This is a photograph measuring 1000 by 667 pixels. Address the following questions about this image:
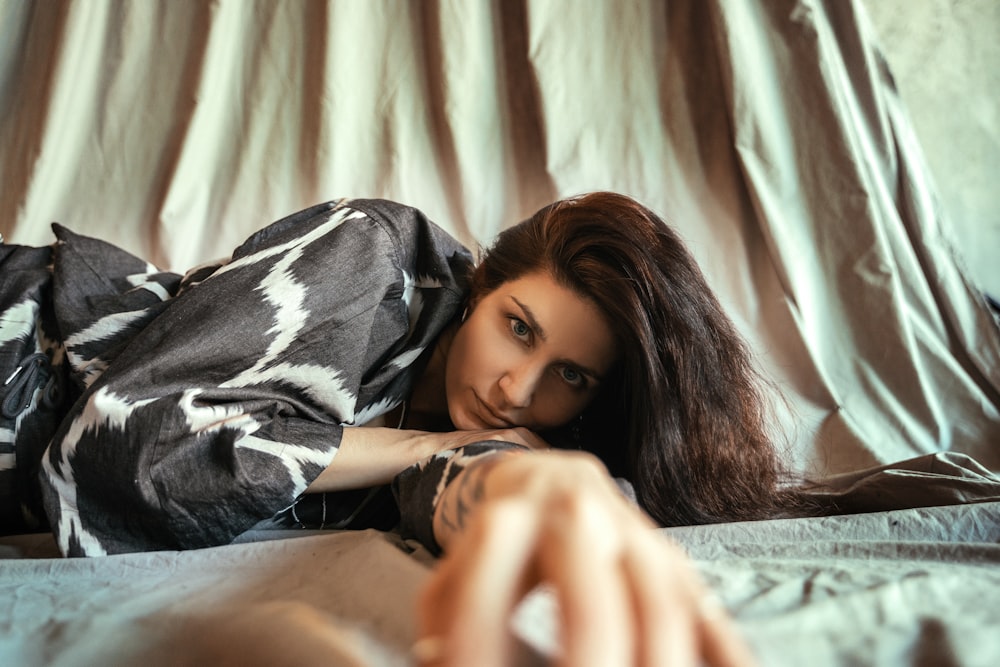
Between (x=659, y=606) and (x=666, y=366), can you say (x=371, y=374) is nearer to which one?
(x=666, y=366)

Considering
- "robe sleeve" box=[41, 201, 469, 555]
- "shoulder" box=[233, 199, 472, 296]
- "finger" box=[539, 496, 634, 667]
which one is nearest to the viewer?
"finger" box=[539, 496, 634, 667]

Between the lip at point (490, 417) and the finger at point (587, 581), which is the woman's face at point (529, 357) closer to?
the lip at point (490, 417)

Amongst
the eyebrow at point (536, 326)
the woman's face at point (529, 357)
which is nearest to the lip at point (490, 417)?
the woman's face at point (529, 357)

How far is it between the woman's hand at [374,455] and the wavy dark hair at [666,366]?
196mm

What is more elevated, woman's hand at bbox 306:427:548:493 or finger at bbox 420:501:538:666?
finger at bbox 420:501:538:666

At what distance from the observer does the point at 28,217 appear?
1.44 meters

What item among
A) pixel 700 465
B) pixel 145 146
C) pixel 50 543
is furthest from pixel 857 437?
pixel 145 146

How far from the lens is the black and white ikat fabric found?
2.57ft

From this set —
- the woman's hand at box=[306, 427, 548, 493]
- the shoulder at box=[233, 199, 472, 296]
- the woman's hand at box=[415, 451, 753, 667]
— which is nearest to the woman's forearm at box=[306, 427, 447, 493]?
the woman's hand at box=[306, 427, 548, 493]

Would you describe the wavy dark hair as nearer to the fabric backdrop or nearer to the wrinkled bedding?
the wrinkled bedding

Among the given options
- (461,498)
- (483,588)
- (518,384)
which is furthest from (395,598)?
(518,384)

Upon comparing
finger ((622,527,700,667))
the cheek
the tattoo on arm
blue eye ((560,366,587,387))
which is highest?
finger ((622,527,700,667))

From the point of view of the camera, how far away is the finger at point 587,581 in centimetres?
31

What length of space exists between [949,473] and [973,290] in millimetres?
533
